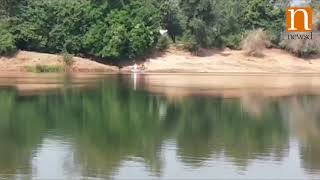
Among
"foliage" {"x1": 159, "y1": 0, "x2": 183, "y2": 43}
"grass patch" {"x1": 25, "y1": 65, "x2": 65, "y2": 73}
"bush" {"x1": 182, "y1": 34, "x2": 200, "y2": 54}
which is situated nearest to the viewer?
"grass patch" {"x1": 25, "y1": 65, "x2": 65, "y2": 73}

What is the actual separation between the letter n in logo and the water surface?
34.2m

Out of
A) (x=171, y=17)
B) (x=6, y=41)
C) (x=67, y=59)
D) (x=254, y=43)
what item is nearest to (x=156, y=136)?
(x=6, y=41)

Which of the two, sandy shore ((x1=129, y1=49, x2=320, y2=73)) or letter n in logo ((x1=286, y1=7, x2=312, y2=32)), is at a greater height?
letter n in logo ((x1=286, y1=7, x2=312, y2=32))

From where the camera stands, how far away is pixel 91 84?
1673 inches

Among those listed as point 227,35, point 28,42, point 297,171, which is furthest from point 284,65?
point 297,171

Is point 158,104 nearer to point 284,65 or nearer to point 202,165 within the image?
point 202,165

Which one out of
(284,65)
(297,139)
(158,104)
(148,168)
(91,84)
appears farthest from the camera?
(284,65)

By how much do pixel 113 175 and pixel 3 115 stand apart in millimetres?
12036

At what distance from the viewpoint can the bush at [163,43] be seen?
212 feet

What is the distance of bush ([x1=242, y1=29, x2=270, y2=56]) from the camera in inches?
2628

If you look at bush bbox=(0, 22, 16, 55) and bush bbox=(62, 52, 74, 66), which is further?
bush bbox=(62, 52, 74, 66)

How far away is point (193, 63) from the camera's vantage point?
63250mm

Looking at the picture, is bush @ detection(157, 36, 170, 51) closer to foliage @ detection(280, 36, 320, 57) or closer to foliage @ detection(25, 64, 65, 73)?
foliage @ detection(25, 64, 65, 73)

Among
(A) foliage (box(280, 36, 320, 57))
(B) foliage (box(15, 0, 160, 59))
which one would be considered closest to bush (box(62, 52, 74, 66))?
(B) foliage (box(15, 0, 160, 59))
